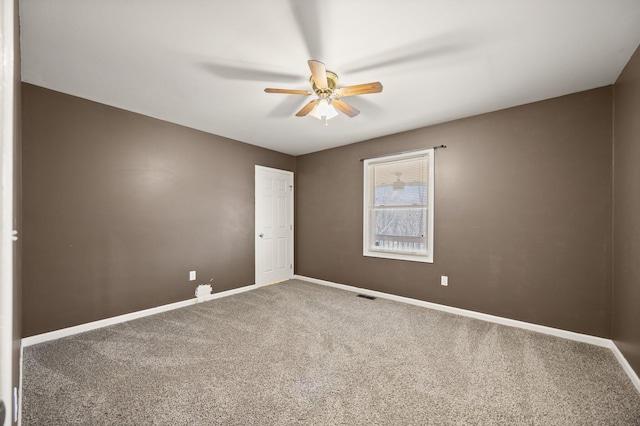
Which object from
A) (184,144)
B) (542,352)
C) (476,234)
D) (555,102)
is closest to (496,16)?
(555,102)

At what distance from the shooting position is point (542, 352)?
2521 millimetres

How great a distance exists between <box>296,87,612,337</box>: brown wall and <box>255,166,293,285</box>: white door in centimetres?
186

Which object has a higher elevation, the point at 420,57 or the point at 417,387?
the point at 420,57

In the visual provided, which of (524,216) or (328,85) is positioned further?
(524,216)

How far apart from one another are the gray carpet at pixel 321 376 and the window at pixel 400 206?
3.73 feet

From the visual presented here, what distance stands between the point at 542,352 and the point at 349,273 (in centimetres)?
264

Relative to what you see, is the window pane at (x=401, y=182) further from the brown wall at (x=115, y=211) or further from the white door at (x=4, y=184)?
the white door at (x=4, y=184)

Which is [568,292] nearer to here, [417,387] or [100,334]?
[417,387]

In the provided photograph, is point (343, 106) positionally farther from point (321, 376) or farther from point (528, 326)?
point (528, 326)

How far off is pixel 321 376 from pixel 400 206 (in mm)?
2658

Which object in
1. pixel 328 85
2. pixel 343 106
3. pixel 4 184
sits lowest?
pixel 4 184

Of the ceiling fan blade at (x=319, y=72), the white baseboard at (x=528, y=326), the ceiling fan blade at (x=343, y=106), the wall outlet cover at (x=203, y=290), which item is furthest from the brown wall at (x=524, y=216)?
the wall outlet cover at (x=203, y=290)

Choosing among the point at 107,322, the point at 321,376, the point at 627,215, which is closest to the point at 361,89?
the point at 321,376

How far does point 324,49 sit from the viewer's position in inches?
83.7
